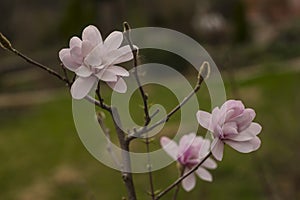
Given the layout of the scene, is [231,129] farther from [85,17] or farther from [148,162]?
[85,17]

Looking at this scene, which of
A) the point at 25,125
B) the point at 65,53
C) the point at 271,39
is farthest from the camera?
the point at 271,39

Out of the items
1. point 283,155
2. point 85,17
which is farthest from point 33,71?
point 283,155

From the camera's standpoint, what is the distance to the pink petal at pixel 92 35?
62 centimetres

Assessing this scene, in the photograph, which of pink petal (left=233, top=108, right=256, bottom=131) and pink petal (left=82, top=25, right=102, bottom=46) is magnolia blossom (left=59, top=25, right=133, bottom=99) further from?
pink petal (left=233, top=108, right=256, bottom=131)

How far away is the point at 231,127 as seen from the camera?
0.63 meters

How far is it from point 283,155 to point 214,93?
3.66m

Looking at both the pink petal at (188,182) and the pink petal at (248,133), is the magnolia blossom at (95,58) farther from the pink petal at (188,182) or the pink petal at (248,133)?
the pink petal at (188,182)

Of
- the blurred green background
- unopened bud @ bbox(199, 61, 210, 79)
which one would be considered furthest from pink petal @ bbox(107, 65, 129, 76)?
the blurred green background

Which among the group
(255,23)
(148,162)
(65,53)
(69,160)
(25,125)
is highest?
(65,53)

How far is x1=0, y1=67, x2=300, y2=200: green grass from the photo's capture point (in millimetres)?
3717

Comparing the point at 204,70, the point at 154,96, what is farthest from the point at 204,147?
the point at 154,96

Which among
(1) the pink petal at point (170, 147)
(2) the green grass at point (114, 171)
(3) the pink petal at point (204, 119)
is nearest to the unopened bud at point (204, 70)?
(3) the pink petal at point (204, 119)

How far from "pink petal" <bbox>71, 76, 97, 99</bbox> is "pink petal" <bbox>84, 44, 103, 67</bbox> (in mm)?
16

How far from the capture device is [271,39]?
30.9 feet
